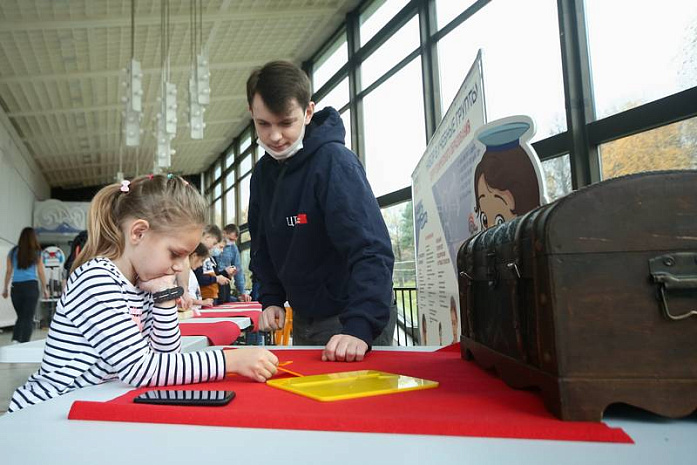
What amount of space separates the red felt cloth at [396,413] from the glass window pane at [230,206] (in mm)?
14154

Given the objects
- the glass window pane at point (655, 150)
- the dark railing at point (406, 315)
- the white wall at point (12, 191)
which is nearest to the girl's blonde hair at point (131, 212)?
the glass window pane at point (655, 150)

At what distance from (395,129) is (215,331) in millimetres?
4971

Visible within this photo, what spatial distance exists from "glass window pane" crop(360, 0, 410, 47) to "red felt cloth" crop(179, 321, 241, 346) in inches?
211

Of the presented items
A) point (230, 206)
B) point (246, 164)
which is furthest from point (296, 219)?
point (230, 206)

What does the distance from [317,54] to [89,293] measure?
9.19 metres

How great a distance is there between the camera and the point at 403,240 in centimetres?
634

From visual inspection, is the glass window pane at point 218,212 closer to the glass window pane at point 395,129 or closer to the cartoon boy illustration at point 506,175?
the glass window pane at point 395,129

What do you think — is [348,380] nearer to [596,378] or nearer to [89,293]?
[596,378]

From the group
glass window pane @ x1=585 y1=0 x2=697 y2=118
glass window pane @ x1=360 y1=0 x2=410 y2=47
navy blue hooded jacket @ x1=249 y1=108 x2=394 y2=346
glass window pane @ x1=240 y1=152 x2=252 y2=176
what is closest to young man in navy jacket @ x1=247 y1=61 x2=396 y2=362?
navy blue hooded jacket @ x1=249 y1=108 x2=394 y2=346

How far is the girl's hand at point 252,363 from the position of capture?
910 mm

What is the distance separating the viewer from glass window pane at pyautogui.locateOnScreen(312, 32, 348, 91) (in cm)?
843

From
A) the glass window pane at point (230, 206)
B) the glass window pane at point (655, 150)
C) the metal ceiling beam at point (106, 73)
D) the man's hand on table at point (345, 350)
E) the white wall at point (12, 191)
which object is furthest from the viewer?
the glass window pane at point (230, 206)

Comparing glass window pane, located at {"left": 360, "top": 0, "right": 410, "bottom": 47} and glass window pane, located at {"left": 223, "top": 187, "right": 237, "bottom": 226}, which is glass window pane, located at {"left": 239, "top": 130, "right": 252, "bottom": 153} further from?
glass window pane, located at {"left": 360, "top": 0, "right": 410, "bottom": 47}

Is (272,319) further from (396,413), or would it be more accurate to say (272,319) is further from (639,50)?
(639,50)
